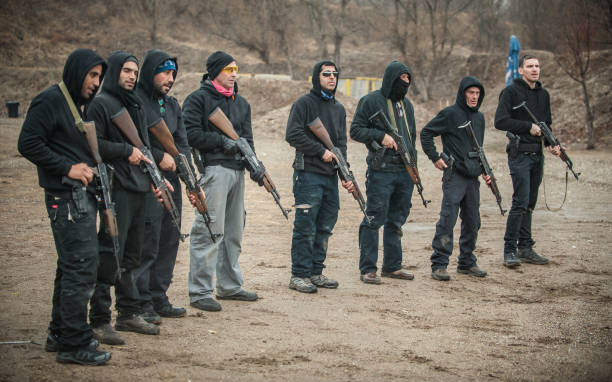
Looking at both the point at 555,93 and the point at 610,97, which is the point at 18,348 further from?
the point at 555,93

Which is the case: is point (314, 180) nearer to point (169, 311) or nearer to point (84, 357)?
point (169, 311)

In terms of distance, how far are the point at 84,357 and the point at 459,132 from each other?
4874mm

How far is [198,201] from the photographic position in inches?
229

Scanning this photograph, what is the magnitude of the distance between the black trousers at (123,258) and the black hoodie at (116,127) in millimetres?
96

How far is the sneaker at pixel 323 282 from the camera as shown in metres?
7.05

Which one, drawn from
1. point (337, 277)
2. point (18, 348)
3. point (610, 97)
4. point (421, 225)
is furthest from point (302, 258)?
point (610, 97)

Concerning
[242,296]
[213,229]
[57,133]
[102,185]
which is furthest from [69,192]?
[242,296]

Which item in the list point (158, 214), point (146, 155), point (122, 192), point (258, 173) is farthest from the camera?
point (258, 173)

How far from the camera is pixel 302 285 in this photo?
682 centimetres

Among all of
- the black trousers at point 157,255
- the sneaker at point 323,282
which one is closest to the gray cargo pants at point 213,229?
the black trousers at point 157,255

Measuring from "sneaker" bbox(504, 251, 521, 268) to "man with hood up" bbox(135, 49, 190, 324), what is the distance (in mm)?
4215

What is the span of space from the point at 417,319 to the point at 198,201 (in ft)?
7.21

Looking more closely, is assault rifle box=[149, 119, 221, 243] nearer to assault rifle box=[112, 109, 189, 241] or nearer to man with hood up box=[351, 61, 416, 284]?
assault rifle box=[112, 109, 189, 241]

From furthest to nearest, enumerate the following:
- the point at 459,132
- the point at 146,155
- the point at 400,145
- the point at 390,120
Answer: the point at 459,132 → the point at 390,120 → the point at 400,145 → the point at 146,155
